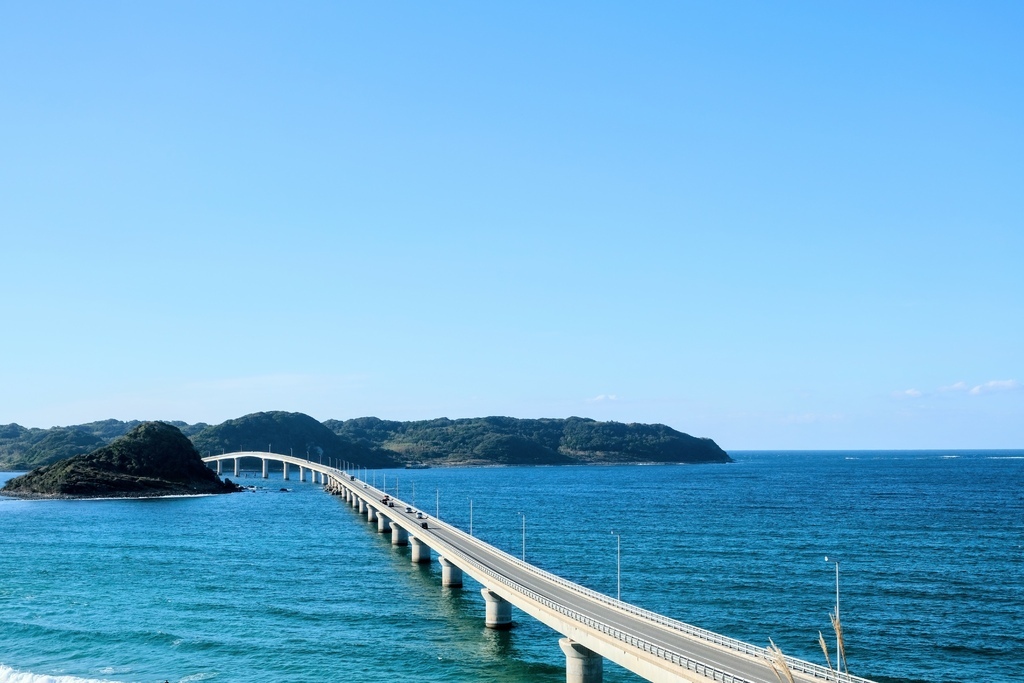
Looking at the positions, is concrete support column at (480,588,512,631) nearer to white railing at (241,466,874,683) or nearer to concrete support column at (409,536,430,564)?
white railing at (241,466,874,683)

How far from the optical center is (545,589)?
68062 mm

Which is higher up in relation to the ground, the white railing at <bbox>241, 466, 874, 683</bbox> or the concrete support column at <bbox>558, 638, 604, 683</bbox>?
the white railing at <bbox>241, 466, 874, 683</bbox>

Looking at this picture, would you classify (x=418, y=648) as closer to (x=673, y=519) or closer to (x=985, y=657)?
(x=985, y=657)

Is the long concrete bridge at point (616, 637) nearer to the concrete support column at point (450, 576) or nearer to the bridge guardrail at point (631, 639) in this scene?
the bridge guardrail at point (631, 639)

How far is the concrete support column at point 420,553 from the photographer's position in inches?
4281

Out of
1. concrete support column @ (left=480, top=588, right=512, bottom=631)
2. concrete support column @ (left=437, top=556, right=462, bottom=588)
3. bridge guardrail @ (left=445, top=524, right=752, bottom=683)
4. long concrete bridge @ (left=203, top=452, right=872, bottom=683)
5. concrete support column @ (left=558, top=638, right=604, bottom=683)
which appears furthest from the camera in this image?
concrete support column @ (left=437, top=556, right=462, bottom=588)

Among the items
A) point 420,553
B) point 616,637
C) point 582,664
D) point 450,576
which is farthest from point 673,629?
point 420,553

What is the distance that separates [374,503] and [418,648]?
86.7 metres

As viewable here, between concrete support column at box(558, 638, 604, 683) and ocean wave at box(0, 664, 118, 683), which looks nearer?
concrete support column at box(558, 638, 604, 683)

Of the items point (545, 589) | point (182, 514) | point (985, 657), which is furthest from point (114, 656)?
point (182, 514)

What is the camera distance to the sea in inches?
2414

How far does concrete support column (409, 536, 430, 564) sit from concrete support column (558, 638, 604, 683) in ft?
185

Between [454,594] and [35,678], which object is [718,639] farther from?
[35,678]

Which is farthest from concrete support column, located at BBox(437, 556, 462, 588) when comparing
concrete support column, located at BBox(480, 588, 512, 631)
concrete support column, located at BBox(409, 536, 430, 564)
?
concrete support column, located at BBox(480, 588, 512, 631)
